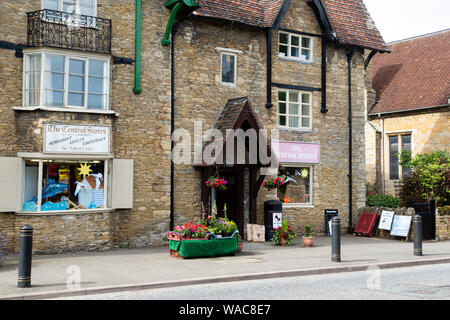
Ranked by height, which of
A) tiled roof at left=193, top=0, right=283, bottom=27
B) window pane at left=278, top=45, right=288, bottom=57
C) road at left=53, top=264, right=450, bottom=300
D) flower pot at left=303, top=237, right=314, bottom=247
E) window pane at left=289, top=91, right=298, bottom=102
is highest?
tiled roof at left=193, top=0, right=283, bottom=27

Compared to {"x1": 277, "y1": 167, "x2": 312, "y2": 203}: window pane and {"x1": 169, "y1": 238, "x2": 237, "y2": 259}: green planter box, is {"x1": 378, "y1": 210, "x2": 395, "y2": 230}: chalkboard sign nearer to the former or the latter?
{"x1": 277, "y1": 167, "x2": 312, "y2": 203}: window pane

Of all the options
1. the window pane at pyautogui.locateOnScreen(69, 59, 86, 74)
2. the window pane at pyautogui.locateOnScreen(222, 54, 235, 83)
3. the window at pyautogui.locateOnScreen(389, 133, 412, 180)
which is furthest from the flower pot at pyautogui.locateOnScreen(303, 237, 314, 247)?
the window at pyautogui.locateOnScreen(389, 133, 412, 180)

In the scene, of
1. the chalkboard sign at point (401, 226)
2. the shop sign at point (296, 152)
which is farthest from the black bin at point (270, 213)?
the chalkboard sign at point (401, 226)

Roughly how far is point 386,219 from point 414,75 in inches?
512

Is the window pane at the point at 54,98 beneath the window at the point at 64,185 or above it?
above

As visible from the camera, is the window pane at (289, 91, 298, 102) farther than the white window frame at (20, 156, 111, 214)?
Yes

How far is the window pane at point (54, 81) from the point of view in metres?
14.9

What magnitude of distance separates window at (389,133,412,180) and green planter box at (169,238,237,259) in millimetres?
17592

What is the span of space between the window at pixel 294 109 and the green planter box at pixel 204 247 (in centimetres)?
697

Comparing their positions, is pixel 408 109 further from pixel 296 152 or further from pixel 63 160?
pixel 63 160

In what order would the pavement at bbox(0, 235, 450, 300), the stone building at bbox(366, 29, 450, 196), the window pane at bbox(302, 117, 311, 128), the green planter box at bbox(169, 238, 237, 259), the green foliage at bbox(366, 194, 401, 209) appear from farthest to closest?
1. the stone building at bbox(366, 29, 450, 196)
2. the green foliage at bbox(366, 194, 401, 209)
3. the window pane at bbox(302, 117, 311, 128)
4. the green planter box at bbox(169, 238, 237, 259)
5. the pavement at bbox(0, 235, 450, 300)

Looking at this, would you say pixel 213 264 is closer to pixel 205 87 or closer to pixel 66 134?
pixel 66 134

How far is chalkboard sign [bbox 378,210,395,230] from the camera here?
19609 mm

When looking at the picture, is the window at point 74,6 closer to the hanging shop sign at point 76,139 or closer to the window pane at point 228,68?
the hanging shop sign at point 76,139
